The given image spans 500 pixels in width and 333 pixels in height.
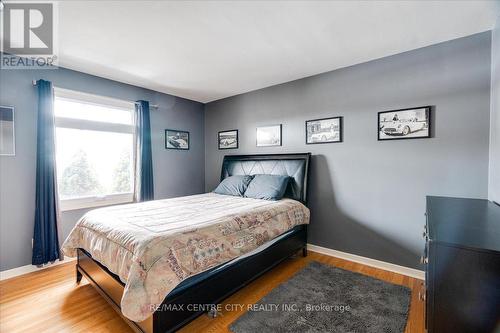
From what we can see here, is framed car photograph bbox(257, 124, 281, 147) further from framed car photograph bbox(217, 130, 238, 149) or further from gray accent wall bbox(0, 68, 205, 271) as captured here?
gray accent wall bbox(0, 68, 205, 271)

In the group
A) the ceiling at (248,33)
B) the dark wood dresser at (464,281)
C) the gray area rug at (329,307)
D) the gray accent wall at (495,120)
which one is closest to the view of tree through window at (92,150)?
the ceiling at (248,33)

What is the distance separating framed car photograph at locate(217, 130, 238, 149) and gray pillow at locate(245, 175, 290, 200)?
112 cm

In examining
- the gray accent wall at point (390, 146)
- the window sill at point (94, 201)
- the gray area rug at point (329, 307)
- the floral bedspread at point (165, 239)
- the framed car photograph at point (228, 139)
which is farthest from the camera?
the framed car photograph at point (228, 139)

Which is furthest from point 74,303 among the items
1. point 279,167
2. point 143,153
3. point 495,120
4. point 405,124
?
point 495,120

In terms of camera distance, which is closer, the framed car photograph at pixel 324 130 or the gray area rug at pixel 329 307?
the gray area rug at pixel 329 307

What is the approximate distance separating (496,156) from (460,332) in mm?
1766

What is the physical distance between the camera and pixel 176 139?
13.9 ft

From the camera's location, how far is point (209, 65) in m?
2.90

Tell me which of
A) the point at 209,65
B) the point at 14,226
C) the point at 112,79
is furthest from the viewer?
the point at 112,79

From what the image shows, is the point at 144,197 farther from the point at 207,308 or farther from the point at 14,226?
the point at 207,308

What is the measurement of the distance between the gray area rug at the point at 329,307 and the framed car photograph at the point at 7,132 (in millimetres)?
3081

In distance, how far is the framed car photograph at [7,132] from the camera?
8.20 feet

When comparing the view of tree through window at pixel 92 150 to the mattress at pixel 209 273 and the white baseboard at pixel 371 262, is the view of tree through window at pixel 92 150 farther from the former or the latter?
the white baseboard at pixel 371 262

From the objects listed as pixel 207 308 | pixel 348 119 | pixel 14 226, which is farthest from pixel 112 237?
pixel 348 119
